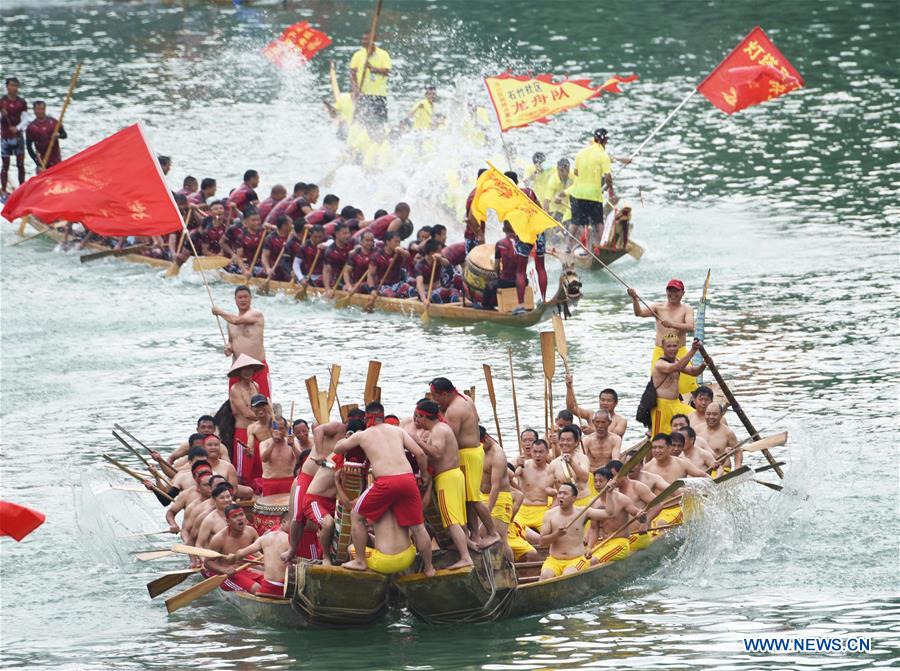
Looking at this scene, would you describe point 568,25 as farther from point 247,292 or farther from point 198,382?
point 247,292

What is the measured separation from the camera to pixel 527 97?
2655 centimetres

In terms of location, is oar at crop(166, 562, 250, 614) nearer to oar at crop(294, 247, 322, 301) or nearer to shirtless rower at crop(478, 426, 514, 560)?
shirtless rower at crop(478, 426, 514, 560)

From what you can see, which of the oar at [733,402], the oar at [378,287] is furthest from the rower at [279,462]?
the oar at [378,287]

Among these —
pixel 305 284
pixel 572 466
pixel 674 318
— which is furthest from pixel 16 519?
pixel 305 284

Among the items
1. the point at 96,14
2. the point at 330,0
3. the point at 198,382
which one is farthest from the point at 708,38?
the point at 198,382

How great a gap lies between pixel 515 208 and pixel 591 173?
6.89 metres

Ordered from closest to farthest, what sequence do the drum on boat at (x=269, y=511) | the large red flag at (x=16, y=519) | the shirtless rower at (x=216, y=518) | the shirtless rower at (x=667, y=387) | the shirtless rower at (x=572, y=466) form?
1. the large red flag at (x=16, y=519)
2. the shirtless rower at (x=216, y=518)
3. the shirtless rower at (x=572, y=466)
4. the drum on boat at (x=269, y=511)
5. the shirtless rower at (x=667, y=387)

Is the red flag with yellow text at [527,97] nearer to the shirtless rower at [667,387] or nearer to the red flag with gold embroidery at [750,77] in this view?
the red flag with gold embroidery at [750,77]

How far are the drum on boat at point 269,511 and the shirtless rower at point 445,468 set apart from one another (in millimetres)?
2491

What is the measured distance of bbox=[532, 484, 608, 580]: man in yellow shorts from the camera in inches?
615

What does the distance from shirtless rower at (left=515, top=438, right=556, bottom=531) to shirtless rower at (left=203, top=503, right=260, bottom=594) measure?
105 inches

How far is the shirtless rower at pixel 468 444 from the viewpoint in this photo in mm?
14898

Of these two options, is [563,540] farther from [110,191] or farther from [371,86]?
[371,86]

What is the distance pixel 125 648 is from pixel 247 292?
4.83 m
